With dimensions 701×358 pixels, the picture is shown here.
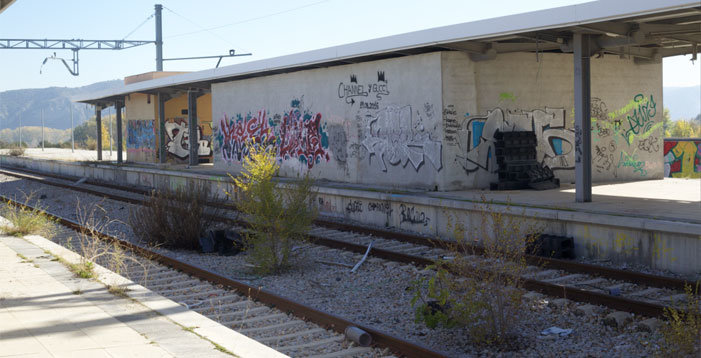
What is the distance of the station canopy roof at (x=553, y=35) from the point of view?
515 inches

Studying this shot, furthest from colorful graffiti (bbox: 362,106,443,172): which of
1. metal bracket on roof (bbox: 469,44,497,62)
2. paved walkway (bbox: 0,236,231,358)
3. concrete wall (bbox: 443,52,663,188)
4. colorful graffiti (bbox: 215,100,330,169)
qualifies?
paved walkway (bbox: 0,236,231,358)

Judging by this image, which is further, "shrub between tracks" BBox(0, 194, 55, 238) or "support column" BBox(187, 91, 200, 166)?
"support column" BBox(187, 91, 200, 166)

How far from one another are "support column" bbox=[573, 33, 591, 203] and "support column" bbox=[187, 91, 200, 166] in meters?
22.0

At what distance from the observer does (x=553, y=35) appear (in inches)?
634

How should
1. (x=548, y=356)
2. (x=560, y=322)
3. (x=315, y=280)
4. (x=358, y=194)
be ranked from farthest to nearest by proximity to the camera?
(x=358, y=194)
(x=315, y=280)
(x=560, y=322)
(x=548, y=356)

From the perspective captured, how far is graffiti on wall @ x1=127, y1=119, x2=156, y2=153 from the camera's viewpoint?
38.4m

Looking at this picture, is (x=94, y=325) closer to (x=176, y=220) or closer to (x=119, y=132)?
(x=176, y=220)

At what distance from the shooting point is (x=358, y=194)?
1788 cm

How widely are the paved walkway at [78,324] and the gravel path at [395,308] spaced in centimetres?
241

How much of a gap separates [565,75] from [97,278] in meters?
15.1

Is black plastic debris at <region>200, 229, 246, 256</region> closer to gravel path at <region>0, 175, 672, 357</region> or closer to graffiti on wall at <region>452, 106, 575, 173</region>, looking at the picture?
gravel path at <region>0, 175, 672, 357</region>

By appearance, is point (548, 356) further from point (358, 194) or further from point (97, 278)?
point (358, 194)

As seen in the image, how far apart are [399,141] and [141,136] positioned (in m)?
24.4

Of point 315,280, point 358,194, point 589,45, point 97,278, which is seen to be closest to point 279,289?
point 315,280
